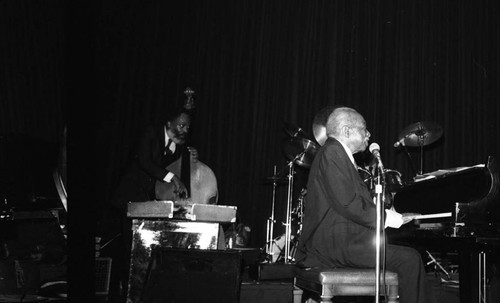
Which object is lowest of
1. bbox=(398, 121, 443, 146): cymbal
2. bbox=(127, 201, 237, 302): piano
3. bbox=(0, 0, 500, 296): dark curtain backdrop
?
bbox=(127, 201, 237, 302): piano

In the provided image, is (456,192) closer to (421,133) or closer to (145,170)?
(421,133)

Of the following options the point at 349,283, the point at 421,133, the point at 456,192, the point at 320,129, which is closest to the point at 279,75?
the point at 320,129

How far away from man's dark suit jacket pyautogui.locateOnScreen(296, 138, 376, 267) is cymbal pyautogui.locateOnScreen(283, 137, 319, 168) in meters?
2.56

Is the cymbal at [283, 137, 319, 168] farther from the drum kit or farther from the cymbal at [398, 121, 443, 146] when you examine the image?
the cymbal at [398, 121, 443, 146]

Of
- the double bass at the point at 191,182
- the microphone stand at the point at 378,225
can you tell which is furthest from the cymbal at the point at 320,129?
the microphone stand at the point at 378,225

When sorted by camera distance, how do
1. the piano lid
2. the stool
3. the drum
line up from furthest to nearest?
the drum < the piano lid < the stool

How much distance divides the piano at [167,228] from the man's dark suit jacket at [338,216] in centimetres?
95

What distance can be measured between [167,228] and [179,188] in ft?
1.61

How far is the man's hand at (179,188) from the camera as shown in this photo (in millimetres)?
5102

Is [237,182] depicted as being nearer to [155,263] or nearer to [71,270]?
[155,263]

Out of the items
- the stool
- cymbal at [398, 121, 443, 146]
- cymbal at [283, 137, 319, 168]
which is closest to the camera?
the stool

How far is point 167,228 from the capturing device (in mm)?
4746

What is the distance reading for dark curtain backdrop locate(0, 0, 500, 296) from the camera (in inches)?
320

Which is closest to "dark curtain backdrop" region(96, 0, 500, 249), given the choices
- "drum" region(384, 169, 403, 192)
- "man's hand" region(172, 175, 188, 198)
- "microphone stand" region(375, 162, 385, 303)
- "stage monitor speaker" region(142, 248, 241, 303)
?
"drum" region(384, 169, 403, 192)
